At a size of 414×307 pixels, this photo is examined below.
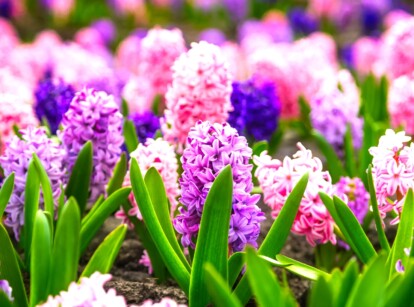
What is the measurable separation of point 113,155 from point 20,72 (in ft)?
7.69

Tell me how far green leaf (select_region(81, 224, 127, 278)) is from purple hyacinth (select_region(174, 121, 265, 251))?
18 centimetres

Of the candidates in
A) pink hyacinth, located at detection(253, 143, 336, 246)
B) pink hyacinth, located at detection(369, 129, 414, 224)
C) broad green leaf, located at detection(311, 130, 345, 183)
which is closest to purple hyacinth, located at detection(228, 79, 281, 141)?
broad green leaf, located at detection(311, 130, 345, 183)

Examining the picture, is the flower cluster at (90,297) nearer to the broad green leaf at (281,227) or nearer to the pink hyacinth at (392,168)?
the broad green leaf at (281,227)

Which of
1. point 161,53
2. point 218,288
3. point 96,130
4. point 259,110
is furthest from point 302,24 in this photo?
point 218,288

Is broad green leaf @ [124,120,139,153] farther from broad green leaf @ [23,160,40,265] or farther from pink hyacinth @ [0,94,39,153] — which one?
broad green leaf @ [23,160,40,265]

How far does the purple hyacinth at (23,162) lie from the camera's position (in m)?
2.22

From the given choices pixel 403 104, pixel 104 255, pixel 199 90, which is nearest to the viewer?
pixel 104 255

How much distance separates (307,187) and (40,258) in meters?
0.75

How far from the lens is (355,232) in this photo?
193 cm

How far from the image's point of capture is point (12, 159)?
2232 millimetres

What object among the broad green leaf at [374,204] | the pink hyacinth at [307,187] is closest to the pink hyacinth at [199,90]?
the pink hyacinth at [307,187]

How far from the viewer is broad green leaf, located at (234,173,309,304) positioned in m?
1.88

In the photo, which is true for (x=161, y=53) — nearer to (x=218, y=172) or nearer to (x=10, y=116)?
(x=10, y=116)

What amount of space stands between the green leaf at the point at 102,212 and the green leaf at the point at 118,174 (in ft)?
0.64
